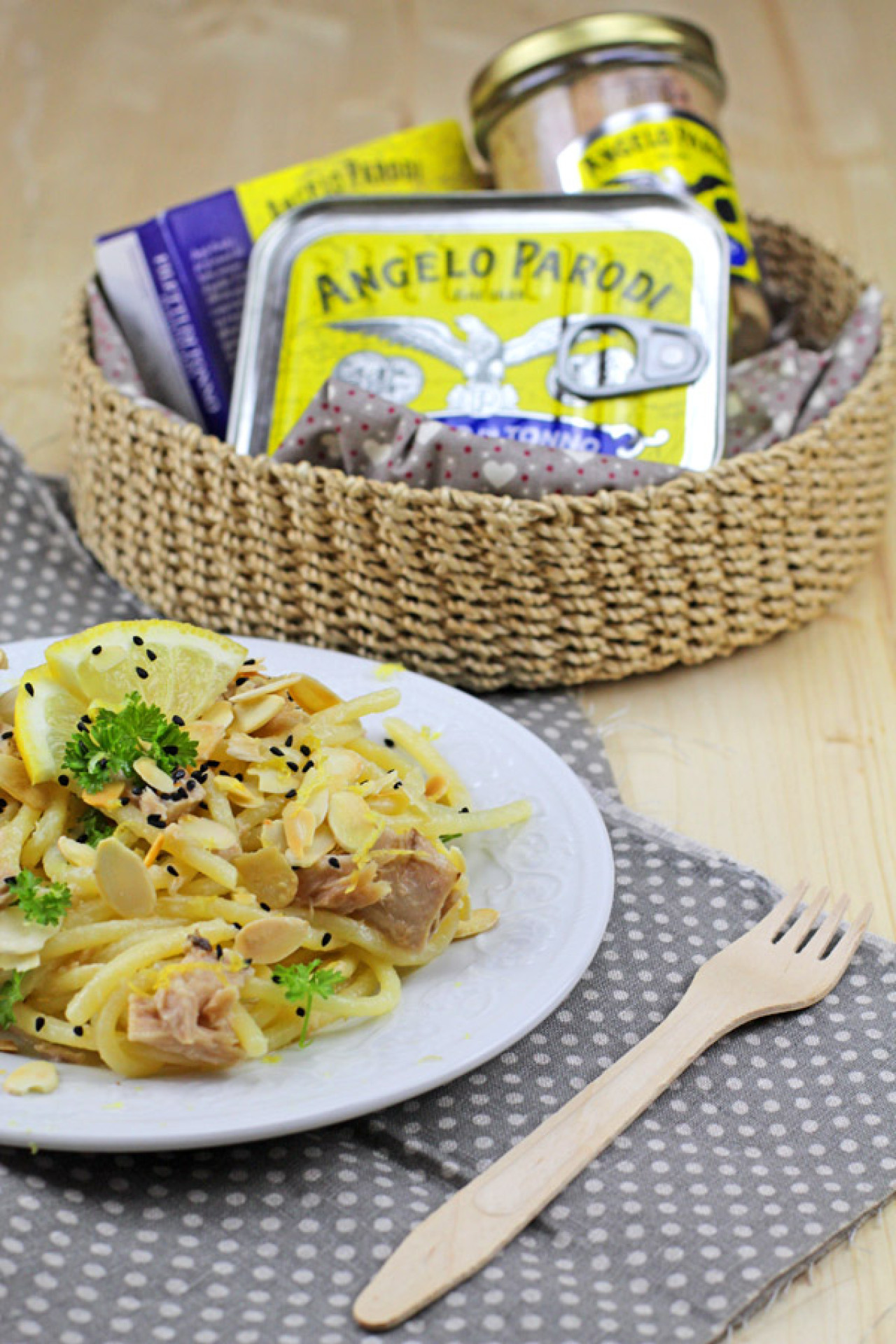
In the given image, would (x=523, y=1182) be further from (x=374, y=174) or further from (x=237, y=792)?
(x=374, y=174)

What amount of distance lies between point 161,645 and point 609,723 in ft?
2.25

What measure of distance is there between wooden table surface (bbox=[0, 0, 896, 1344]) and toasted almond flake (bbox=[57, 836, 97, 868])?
702 millimetres

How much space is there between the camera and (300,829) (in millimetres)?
1359

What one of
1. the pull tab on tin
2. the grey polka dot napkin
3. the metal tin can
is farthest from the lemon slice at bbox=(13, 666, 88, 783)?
the pull tab on tin

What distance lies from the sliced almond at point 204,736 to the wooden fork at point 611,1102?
19.2 inches

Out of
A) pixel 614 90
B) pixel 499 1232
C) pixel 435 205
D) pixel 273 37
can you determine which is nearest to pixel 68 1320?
pixel 499 1232

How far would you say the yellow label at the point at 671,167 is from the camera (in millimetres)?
2246

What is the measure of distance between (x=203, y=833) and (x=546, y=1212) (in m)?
0.46

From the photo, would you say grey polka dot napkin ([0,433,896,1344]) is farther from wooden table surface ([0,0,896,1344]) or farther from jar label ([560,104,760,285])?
jar label ([560,104,760,285])

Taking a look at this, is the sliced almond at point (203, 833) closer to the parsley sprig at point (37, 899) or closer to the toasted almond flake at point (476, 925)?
the parsley sprig at point (37, 899)

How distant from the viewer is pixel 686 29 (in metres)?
2.30

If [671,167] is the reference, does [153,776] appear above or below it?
below

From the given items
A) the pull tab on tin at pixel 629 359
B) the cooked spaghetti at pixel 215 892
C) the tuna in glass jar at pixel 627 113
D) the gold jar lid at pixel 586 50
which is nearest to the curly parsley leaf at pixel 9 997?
the cooked spaghetti at pixel 215 892

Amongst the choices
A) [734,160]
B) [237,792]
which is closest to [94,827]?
[237,792]
